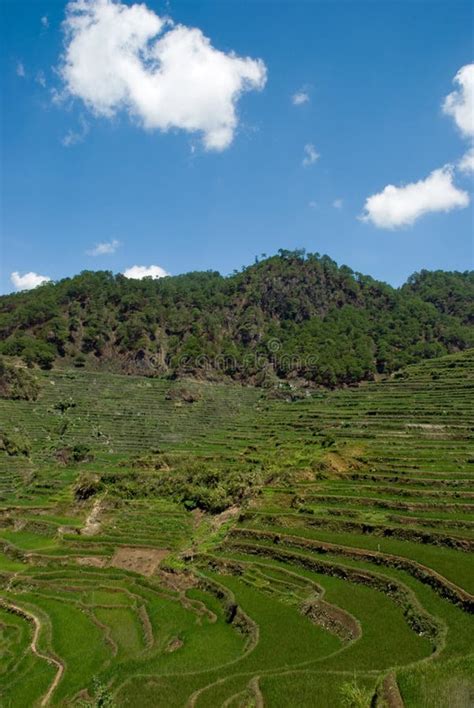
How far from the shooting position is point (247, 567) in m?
28.0

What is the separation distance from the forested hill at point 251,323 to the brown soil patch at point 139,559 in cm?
5844

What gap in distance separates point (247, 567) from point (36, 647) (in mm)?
10844

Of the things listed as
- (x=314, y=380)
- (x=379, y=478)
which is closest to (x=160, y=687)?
(x=379, y=478)

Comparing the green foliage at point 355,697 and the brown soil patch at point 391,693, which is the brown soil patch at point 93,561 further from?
the brown soil patch at point 391,693

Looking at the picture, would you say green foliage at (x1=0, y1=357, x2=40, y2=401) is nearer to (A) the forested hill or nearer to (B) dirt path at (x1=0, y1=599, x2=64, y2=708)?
(A) the forested hill

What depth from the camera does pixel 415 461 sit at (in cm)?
3903

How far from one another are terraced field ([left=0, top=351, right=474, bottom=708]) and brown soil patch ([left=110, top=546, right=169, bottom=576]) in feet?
0.47

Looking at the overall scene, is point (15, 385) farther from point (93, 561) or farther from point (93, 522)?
point (93, 561)

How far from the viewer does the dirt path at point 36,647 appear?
19047 millimetres

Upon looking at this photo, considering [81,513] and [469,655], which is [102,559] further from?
[469,655]

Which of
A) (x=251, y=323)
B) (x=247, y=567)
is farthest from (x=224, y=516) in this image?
(x=251, y=323)

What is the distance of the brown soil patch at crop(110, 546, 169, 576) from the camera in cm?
3061

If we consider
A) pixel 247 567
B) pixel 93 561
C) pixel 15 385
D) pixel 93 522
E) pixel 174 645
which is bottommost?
pixel 174 645

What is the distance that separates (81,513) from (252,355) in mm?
68013
